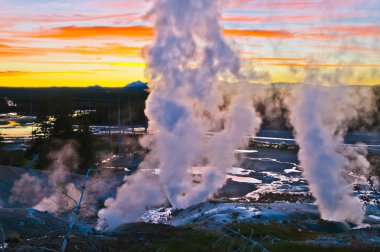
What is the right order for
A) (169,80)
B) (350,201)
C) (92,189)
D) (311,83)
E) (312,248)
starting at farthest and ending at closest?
1. (92,189)
2. (169,80)
3. (311,83)
4. (350,201)
5. (312,248)

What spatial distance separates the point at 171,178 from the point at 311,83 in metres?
12.0

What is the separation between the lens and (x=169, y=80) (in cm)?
3641

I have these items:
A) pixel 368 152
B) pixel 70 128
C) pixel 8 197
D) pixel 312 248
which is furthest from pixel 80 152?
pixel 312 248

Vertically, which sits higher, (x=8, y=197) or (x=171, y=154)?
(x=171, y=154)

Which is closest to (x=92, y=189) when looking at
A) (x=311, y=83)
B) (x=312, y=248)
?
(x=311, y=83)

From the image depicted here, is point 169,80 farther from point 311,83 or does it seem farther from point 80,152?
point 80,152

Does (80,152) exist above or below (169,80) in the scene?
below

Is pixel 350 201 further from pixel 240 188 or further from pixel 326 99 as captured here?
pixel 240 188

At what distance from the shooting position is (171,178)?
36875 millimetres

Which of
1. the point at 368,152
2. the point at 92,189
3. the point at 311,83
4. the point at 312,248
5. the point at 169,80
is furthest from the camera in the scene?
the point at 368,152

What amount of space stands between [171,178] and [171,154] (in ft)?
5.90

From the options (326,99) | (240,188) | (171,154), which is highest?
(326,99)

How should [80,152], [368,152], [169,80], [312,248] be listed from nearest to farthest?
[312,248]
[169,80]
[80,152]
[368,152]

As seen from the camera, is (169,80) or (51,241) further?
(169,80)
